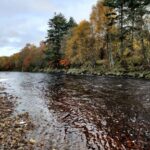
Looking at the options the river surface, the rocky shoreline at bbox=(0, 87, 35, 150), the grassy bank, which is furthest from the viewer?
the grassy bank

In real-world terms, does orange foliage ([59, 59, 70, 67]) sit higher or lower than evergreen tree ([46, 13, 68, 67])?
lower

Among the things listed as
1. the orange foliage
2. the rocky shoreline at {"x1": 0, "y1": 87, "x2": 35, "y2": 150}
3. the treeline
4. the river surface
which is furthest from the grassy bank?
the rocky shoreline at {"x1": 0, "y1": 87, "x2": 35, "y2": 150}

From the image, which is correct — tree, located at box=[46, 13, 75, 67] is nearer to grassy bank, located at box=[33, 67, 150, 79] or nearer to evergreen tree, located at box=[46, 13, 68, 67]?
evergreen tree, located at box=[46, 13, 68, 67]

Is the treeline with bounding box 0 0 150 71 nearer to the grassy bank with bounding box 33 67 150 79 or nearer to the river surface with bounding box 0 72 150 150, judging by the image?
the grassy bank with bounding box 33 67 150 79

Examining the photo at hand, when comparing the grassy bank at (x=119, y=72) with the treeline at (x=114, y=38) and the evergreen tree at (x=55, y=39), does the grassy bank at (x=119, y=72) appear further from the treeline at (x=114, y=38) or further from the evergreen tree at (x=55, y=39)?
the evergreen tree at (x=55, y=39)

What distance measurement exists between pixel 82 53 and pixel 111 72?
14.2 metres

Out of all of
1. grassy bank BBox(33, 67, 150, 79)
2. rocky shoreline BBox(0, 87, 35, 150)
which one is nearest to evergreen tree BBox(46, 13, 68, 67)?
grassy bank BBox(33, 67, 150, 79)

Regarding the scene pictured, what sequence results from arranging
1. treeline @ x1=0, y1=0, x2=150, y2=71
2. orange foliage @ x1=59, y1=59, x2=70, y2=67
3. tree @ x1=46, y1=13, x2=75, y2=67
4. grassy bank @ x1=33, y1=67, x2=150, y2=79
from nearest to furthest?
grassy bank @ x1=33, y1=67, x2=150, y2=79 < treeline @ x1=0, y1=0, x2=150, y2=71 < orange foliage @ x1=59, y1=59, x2=70, y2=67 < tree @ x1=46, y1=13, x2=75, y2=67

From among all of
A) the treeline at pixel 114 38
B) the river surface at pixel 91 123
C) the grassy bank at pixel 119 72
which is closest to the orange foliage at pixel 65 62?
the treeline at pixel 114 38

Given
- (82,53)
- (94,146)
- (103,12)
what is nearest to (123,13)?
(103,12)

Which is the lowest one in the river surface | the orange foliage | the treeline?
the river surface

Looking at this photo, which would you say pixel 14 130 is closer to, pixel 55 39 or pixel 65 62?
pixel 65 62

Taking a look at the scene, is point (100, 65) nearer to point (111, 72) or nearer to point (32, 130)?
point (111, 72)

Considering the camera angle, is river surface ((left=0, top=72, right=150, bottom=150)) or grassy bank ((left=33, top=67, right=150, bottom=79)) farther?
grassy bank ((left=33, top=67, right=150, bottom=79))
